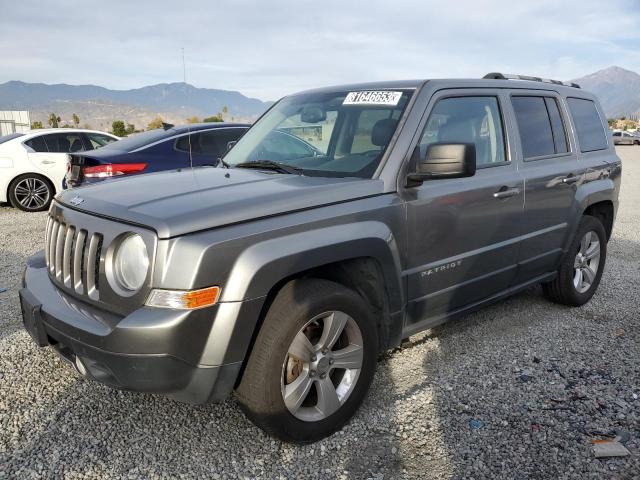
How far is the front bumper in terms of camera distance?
2232 mm

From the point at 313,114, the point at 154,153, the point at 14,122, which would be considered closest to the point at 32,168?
the point at 154,153

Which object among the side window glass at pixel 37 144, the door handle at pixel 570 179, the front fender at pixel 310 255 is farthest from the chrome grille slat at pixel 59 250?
the side window glass at pixel 37 144

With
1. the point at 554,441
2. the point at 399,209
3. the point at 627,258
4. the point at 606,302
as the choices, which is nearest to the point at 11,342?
the point at 399,209

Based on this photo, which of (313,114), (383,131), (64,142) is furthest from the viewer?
(64,142)

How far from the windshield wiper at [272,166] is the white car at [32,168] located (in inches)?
288

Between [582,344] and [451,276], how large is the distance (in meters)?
1.44

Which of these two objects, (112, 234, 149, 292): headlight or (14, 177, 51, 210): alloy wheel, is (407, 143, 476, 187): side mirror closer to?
(112, 234, 149, 292): headlight

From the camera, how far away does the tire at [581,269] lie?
4645mm

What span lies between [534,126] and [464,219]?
50.9 inches

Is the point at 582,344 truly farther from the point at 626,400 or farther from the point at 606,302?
the point at 606,302

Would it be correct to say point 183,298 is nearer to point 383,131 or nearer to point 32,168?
point 383,131

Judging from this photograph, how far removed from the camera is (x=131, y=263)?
2.39 meters

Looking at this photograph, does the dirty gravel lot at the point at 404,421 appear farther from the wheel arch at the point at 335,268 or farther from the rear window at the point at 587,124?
the rear window at the point at 587,124

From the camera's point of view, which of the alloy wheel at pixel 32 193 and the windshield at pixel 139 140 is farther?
the alloy wheel at pixel 32 193
